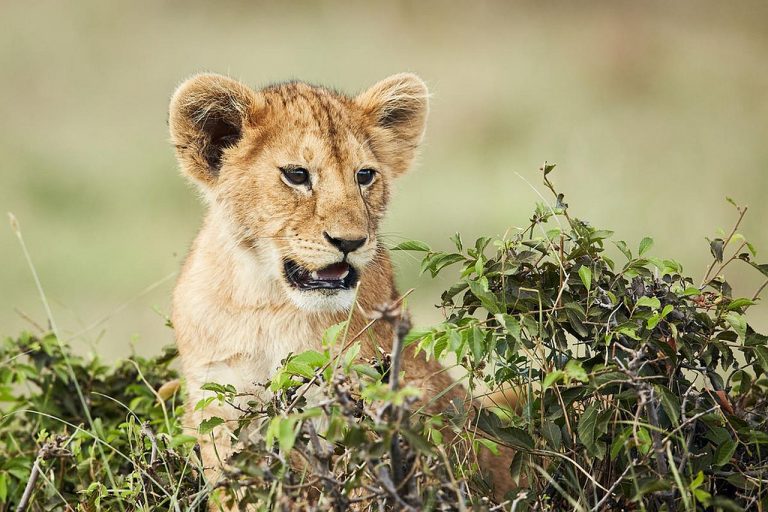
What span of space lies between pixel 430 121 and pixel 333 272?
849 cm

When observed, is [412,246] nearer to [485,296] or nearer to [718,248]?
[485,296]

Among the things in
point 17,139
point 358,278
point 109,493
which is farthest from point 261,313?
point 17,139

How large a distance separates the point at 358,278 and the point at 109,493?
1049 mm

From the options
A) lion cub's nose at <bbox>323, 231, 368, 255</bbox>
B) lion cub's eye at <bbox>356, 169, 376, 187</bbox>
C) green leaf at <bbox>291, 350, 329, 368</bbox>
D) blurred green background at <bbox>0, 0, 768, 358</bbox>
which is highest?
lion cub's eye at <bbox>356, 169, 376, 187</bbox>

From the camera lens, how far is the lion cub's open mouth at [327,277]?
3719mm

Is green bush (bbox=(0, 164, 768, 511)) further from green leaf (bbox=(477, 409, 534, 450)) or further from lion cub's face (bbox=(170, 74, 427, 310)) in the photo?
lion cub's face (bbox=(170, 74, 427, 310))

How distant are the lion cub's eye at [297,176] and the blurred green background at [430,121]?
3.31m

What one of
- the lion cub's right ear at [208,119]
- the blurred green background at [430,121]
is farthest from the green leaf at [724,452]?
the blurred green background at [430,121]

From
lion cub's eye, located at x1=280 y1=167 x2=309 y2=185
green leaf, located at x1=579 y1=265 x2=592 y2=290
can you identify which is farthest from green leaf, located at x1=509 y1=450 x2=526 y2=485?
lion cub's eye, located at x1=280 y1=167 x2=309 y2=185

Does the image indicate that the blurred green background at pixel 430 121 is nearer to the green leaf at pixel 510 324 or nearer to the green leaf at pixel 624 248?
the green leaf at pixel 624 248

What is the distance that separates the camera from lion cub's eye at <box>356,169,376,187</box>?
4012 millimetres

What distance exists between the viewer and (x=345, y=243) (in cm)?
361

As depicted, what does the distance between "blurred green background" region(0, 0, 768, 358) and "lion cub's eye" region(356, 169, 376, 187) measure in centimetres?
320

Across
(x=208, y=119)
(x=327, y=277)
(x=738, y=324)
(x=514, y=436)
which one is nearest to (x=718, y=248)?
(x=738, y=324)
